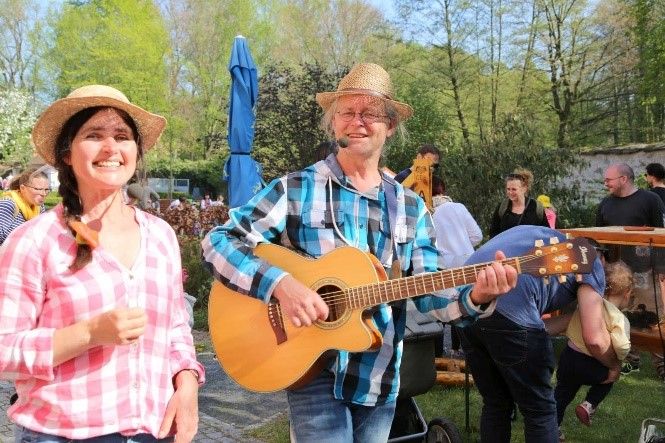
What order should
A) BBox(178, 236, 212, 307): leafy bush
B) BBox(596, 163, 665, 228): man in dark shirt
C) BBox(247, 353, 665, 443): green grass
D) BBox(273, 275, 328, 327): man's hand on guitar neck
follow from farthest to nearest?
BBox(178, 236, 212, 307): leafy bush
BBox(596, 163, 665, 228): man in dark shirt
BBox(247, 353, 665, 443): green grass
BBox(273, 275, 328, 327): man's hand on guitar neck

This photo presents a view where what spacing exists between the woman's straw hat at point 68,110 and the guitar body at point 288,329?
84 centimetres

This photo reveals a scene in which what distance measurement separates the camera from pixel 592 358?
411cm

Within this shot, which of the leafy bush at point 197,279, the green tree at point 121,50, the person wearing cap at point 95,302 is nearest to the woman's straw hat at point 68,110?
the person wearing cap at point 95,302

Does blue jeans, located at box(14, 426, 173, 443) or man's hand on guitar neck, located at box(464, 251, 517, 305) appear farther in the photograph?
man's hand on guitar neck, located at box(464, 251, 517, 305)

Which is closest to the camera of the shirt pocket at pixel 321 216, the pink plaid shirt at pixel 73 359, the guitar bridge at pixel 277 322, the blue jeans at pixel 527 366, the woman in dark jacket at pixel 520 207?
the pink plaid shirt at pixel 73 359

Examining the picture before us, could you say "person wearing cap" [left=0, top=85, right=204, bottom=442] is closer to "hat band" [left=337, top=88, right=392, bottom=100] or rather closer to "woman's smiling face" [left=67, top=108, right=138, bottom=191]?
"woman's smiling face" [left=67, top=108, right=138, bottom=191]

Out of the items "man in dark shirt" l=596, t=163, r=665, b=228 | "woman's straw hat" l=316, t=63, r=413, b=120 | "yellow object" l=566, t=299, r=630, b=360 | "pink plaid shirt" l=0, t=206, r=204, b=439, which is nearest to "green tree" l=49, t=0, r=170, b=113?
"man in dark shirt" l=596, t=163, r=665, b=228

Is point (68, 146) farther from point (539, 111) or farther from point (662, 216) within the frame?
point (539, 111)

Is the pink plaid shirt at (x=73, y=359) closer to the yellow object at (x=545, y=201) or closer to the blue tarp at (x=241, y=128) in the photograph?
the blue tarp at (x=241, y=128)

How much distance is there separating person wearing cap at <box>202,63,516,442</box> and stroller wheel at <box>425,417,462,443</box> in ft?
5.43

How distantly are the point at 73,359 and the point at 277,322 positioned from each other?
99cm

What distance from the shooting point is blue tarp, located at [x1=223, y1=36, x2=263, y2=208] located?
8.50 m

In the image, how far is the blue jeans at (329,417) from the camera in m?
2.26

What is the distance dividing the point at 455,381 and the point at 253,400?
171cm
